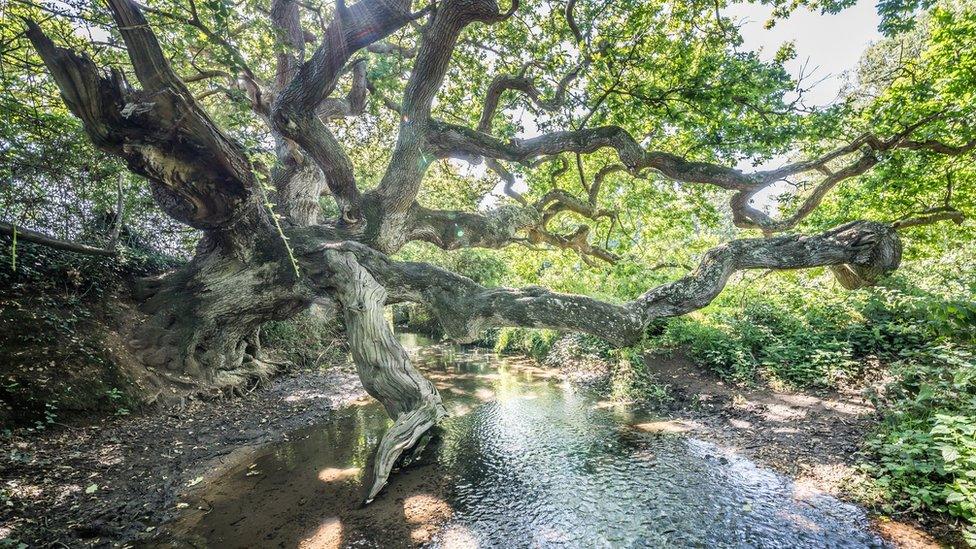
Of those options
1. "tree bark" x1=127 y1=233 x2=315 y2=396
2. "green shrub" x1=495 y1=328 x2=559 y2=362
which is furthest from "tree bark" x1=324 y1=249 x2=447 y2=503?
"green shrub" x1=495 y1=328 x2=559 y2=362

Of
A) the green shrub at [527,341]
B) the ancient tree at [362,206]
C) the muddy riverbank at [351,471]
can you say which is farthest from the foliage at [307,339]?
the green shrub at [527,341]

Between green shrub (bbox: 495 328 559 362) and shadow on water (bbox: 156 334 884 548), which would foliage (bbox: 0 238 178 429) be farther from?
green shrub (bbox: 495 328 559 362)

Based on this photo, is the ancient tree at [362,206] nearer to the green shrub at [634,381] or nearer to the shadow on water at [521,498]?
the shadow on water at [521,498]

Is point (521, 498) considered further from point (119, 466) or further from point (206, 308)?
point (206, 308)

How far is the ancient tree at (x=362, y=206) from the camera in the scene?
410 cm

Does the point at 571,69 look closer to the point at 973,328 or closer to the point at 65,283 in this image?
the point at 973,328

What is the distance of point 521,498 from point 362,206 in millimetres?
5415

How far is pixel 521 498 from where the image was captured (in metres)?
3.60

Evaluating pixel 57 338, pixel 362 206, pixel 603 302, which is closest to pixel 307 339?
pixel 362 206

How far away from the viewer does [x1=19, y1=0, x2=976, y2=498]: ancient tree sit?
161 inches

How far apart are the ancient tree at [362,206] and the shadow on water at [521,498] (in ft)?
1.96

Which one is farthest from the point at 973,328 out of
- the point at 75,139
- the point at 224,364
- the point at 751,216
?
the point at 75,139

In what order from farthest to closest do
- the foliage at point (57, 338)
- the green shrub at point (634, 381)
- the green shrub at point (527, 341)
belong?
the green shrub at point (527, 341) < the green shrub at point (634, 381) < the foliage at point (57, 338)

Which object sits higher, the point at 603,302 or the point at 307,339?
the point at 603,302
